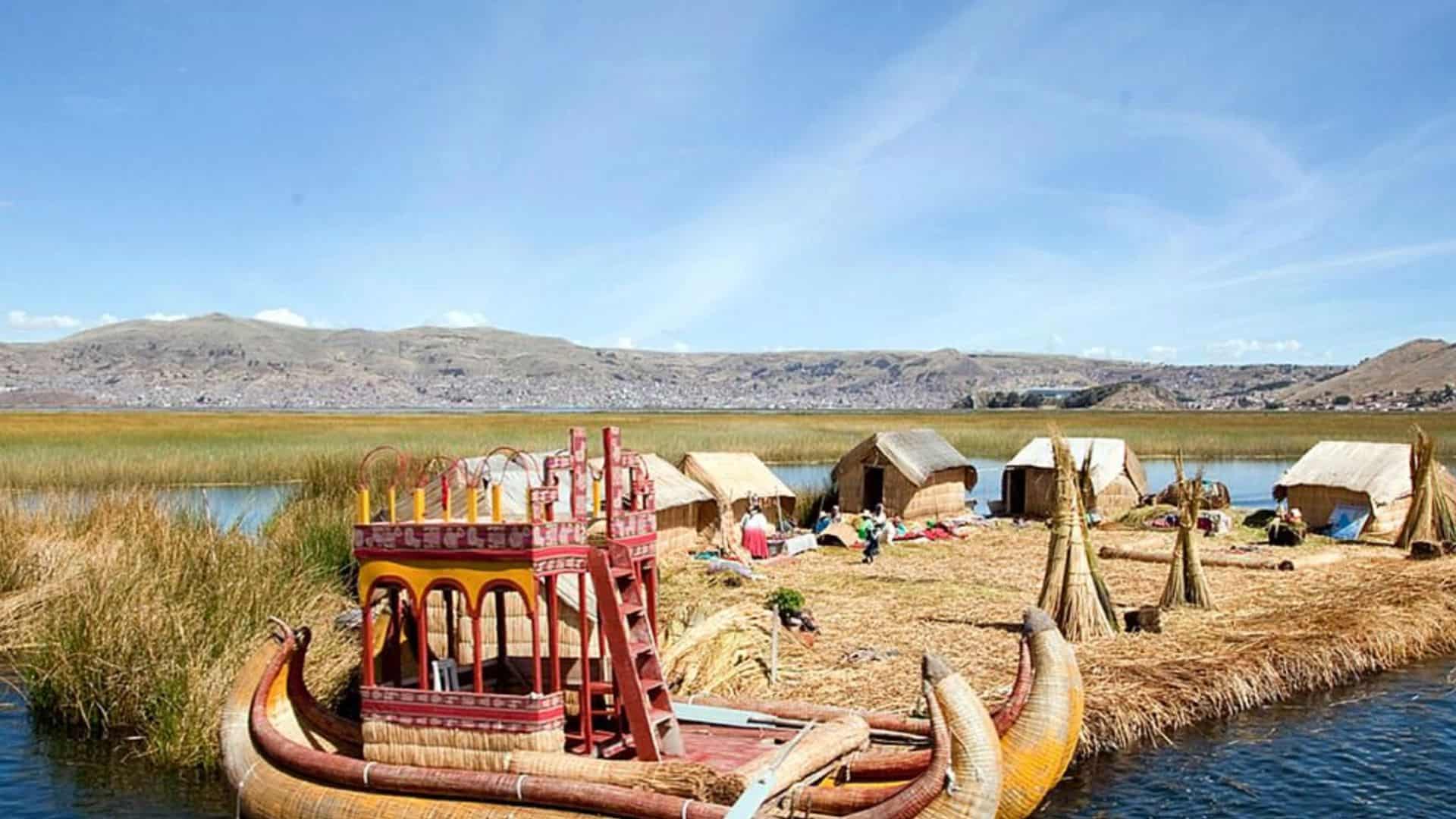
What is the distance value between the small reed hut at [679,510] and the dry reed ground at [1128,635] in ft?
1.47

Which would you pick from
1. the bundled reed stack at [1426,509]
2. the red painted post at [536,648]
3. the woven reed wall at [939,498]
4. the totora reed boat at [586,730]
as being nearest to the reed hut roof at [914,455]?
the woven reed wall at [939,498]

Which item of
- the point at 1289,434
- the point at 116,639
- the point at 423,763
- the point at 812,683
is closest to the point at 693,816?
the point at 423,763

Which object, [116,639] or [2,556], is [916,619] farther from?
[2,556]

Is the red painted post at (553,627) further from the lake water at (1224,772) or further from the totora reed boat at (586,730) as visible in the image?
the lake water at (1224,772)

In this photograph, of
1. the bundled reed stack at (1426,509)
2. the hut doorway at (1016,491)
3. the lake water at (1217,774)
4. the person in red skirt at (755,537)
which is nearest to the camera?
the lake water at (1217,774)

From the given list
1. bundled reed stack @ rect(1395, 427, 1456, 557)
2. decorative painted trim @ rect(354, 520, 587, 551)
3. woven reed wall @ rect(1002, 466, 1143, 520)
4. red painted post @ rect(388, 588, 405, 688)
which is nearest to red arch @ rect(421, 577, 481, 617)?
decorative painted trim @ rect(354, 520, 587, 551)

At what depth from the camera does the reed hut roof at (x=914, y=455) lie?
26.3 meters

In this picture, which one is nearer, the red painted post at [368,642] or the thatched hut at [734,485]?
the red painted post at [368,642]

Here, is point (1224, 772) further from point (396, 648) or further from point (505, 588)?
point (396, 648)

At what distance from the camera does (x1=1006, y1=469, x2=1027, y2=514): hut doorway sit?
28422 mm

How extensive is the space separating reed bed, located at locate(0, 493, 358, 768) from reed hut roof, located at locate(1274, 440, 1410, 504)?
62.0 feet

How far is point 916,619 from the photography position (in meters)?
15.1

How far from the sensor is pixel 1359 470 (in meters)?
24.3

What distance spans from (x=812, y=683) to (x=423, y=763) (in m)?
4.68
